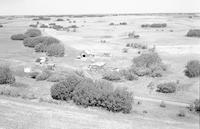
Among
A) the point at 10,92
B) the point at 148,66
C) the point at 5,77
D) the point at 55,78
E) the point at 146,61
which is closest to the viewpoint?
the point at 10,92

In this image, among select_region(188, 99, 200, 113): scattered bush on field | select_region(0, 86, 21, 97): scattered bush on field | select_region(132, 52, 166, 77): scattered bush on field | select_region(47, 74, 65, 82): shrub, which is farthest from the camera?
select_region(132, 52, 166, 77): scattered bush on field

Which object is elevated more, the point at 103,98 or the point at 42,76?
the point at 42,76

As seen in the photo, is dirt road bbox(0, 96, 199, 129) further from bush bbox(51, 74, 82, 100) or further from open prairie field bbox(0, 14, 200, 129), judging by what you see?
bush bbox(51, 74, 82, 100)

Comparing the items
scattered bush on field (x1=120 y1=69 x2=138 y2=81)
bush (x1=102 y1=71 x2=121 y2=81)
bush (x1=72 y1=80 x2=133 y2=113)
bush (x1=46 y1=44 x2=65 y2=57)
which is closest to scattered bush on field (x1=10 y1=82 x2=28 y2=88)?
bush (x1=72 y1=80 x2=133 y2=113)

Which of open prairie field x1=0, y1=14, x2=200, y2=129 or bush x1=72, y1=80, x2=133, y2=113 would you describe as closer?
open prairie field x1=0, y1=14, x2=200, y2=129

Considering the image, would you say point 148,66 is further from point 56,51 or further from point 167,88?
point 56,51

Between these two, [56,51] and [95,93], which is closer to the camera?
[95,93]

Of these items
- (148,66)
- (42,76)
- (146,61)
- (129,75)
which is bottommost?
(42,76)

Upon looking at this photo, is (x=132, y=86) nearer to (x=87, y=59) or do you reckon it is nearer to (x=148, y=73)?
(x=148, y=73)

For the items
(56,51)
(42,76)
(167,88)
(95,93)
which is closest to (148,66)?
(167,88)
